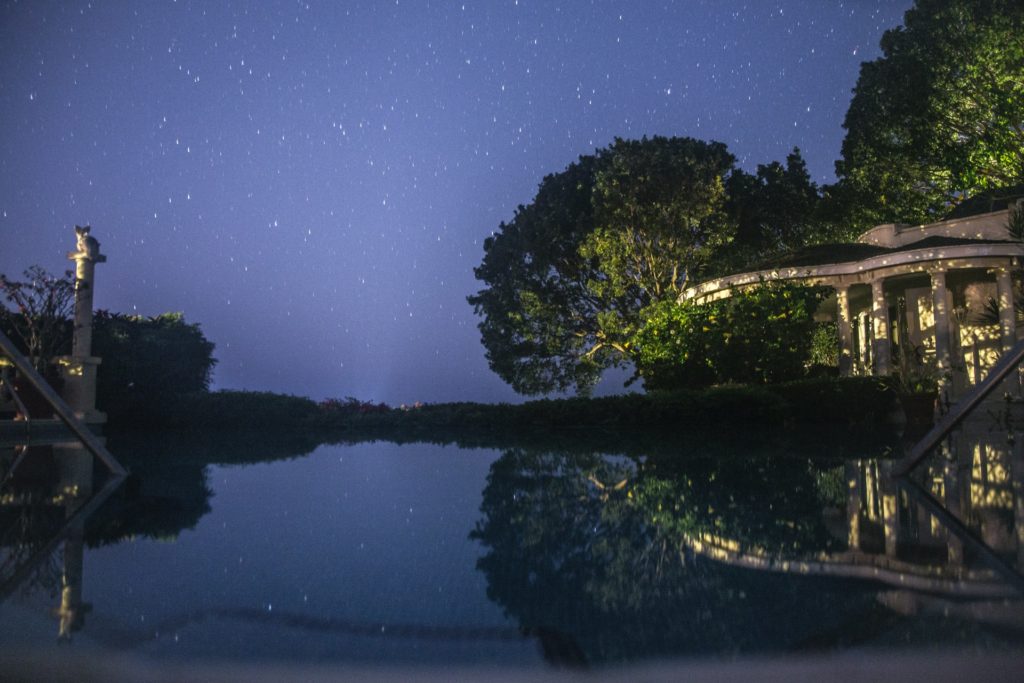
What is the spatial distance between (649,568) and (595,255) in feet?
66.9

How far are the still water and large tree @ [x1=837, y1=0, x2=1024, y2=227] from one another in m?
18.7

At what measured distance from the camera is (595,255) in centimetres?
2188

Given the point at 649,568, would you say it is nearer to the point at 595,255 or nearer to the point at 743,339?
the point at 743,339

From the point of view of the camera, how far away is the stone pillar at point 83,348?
1284 cm

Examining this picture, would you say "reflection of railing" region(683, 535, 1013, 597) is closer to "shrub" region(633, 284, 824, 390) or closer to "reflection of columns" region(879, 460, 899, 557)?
"reflection of columns" region(879, 460, 899, 557)

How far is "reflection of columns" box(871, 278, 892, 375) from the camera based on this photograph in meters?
13.7

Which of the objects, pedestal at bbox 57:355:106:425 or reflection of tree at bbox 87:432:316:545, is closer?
reflection of tree at bbox 87:432:316:545

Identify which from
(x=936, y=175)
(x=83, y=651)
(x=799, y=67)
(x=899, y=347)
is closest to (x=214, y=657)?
(x=83, y=651)

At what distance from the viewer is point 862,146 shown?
2177 cm

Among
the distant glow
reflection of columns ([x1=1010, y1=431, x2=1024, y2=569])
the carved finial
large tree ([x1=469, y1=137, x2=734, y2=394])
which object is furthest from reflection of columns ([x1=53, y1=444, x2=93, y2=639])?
large tree ([x1=469, y1=137, x2=734, y2=394])

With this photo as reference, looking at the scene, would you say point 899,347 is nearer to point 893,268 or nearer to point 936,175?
point 893,268

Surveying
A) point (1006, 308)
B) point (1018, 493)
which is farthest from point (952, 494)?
point (1006, 308)

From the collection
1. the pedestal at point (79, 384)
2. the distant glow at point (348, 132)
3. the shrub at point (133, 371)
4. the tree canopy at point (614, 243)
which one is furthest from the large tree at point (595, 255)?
the pedestal at point (79, 384)

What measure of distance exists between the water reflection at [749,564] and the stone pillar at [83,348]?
12045mm
